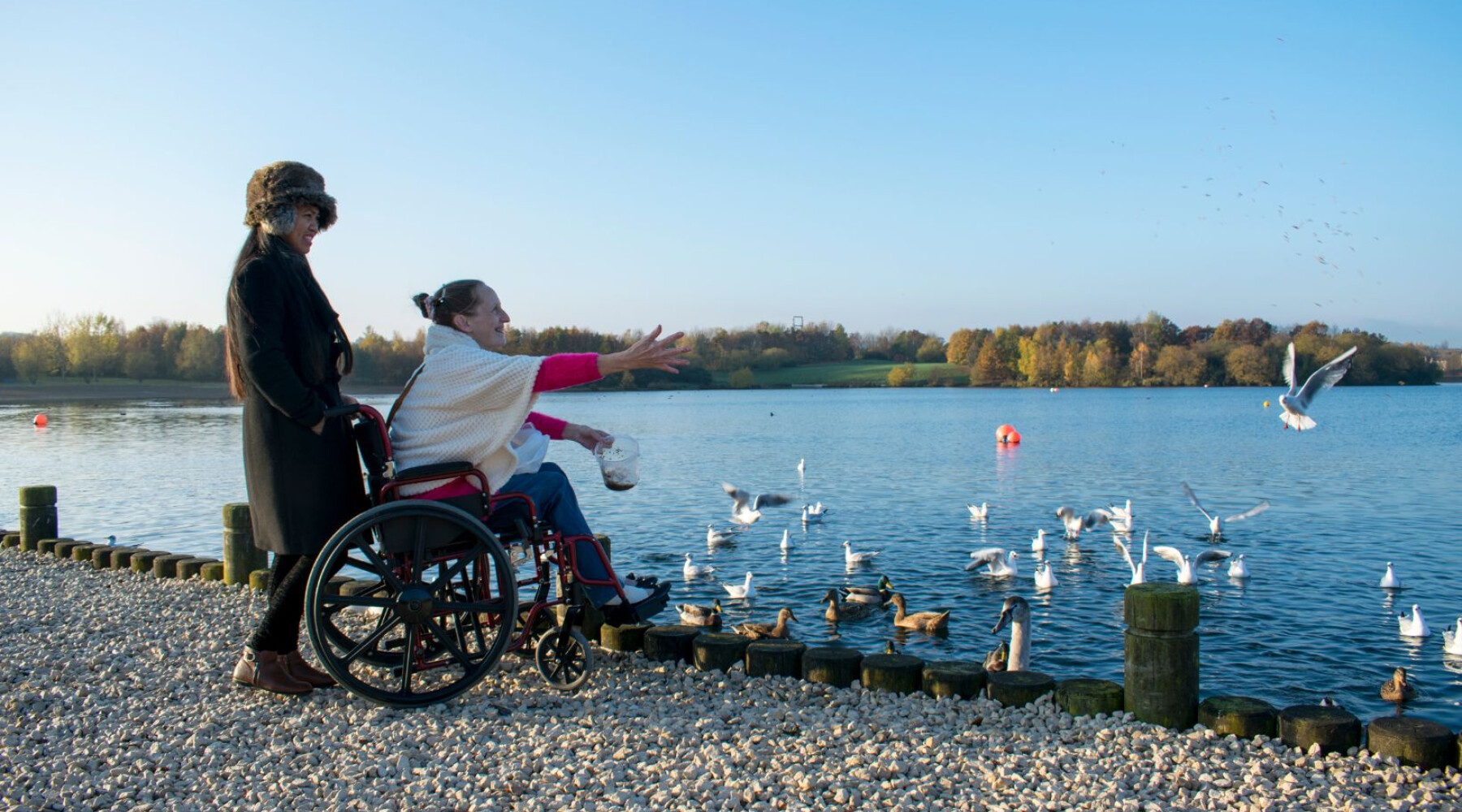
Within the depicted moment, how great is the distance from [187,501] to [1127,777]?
21335 millimetres

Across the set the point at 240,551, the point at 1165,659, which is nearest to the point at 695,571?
the point at 240,551

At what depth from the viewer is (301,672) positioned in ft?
16.5

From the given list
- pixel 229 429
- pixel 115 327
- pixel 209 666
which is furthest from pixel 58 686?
pixel 115 327

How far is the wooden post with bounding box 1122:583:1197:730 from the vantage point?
4.62 meters

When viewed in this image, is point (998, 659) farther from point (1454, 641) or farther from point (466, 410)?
point (466, 410)

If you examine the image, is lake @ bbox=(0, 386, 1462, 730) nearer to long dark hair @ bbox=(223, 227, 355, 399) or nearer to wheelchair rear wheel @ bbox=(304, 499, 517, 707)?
wheelchair rear wheel @ bbox=(304, 499, 517, 707)

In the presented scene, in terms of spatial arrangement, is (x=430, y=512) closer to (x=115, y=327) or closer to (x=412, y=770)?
(x=412, y=770)

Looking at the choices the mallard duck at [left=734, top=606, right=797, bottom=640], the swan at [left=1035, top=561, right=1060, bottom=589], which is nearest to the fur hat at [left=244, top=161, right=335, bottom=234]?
the mallard duck at [left=734, top=606, right=797, bottom=640]

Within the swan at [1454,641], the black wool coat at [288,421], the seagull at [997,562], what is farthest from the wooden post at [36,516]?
the swan at [1454,641]

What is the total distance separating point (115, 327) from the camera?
110m

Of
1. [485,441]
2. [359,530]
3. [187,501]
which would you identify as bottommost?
[187,501]

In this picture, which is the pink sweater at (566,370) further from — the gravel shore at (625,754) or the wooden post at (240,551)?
the wooden post at (240,551)

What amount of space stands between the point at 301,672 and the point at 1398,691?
795cm

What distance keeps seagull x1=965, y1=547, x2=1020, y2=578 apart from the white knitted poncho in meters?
9.66
